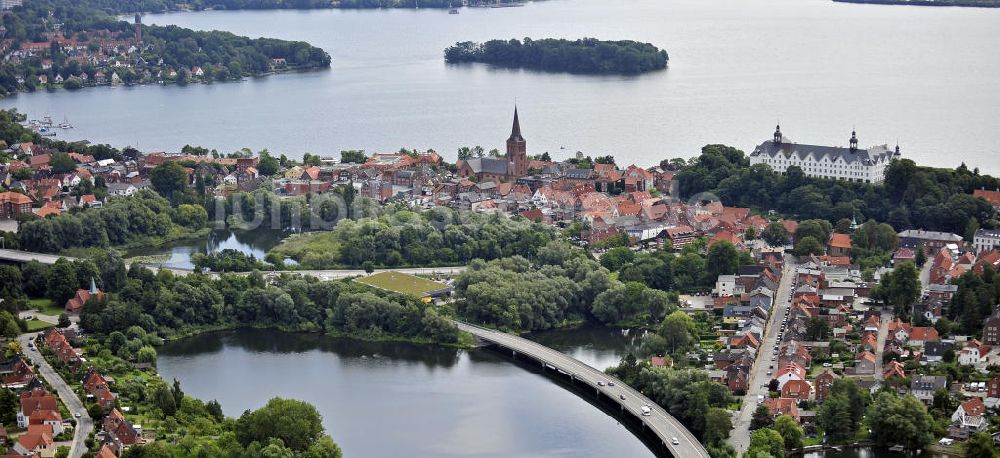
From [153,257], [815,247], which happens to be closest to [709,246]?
[815,247]

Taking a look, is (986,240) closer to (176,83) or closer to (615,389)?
(615,389)

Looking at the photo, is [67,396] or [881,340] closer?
[67,396]

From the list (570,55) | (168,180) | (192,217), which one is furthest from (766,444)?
(570,55)

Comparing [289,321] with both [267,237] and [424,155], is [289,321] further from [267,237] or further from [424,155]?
[424,155]

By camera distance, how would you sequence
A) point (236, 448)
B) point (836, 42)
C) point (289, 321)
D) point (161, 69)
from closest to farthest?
point (236, 448) < point (289, 321) < point (161, 69) < point (836, 42)

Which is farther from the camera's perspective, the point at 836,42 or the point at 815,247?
the point at 836,42

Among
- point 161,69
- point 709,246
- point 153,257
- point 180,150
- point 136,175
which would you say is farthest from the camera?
point 161,69

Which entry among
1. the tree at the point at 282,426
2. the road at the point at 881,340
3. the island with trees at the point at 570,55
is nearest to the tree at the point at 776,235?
the road at the point at 881,340
